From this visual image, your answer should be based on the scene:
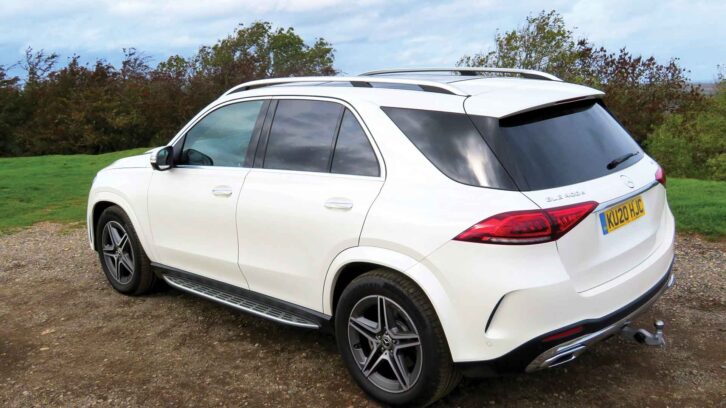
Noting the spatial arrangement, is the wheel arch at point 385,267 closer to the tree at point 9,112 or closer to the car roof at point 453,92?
the car roof at point 453,92

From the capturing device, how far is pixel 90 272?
643 cm

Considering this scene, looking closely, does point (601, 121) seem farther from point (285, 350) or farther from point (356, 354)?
point (285, 350)

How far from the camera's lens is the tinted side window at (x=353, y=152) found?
3525 mm

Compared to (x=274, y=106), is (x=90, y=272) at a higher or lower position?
lower

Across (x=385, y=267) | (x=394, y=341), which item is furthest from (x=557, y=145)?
(x=394, y=341)

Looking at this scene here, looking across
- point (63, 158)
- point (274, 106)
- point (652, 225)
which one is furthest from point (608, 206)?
point (63, 158)

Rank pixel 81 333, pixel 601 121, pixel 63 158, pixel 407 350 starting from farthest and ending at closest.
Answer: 1. pixel 63 158
2. pixel 81 333
3. pixel 601 121
4. pixel 407 350

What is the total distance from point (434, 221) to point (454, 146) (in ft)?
1.35

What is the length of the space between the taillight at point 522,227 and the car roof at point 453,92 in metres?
0.54

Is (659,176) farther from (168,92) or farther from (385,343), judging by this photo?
(168,92)

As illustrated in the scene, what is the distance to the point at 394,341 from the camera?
11.1 ft

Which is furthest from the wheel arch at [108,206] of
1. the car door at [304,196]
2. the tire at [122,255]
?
the car door at [304,196]

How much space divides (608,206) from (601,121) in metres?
0.71

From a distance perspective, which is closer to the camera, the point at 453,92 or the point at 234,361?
the point at 453,92
